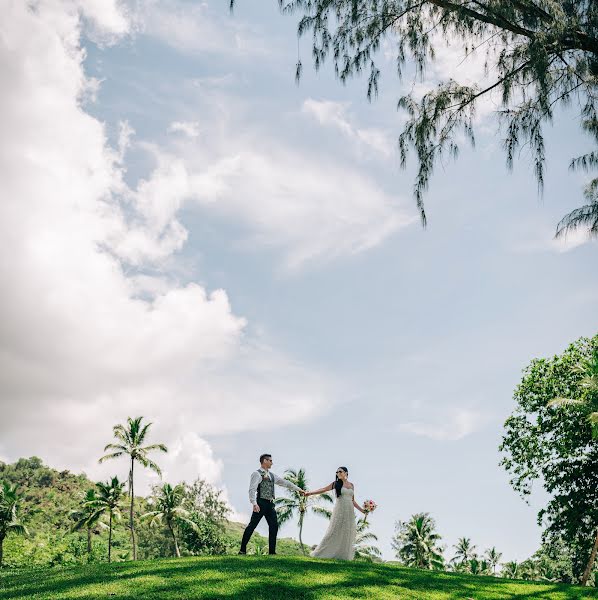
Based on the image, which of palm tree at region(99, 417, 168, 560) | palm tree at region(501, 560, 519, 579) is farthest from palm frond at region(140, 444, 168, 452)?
palm tree at region(501, 560, 519, 579)

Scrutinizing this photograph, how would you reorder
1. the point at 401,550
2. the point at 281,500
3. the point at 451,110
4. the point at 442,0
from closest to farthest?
the point at 442,0 → the point at 451,110 → the point at 281,500 → the point at 401,550

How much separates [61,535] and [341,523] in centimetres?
8200

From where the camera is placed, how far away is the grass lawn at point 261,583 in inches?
397

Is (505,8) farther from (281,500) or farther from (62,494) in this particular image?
(62,494)

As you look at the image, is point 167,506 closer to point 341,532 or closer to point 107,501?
point 107,501

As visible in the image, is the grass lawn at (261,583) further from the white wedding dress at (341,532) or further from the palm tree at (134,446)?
the palm tree at (134,446)

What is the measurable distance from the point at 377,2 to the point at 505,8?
2716 millimetres

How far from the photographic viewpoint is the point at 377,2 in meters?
12.6

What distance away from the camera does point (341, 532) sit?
46.2 feet

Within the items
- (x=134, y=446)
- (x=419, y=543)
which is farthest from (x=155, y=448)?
(x=419, y=543)

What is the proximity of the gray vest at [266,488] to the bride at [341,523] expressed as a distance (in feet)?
4.37

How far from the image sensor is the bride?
14008mm

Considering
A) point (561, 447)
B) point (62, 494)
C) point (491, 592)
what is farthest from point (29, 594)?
point (62, 494)

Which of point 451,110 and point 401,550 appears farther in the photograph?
point 401,550
